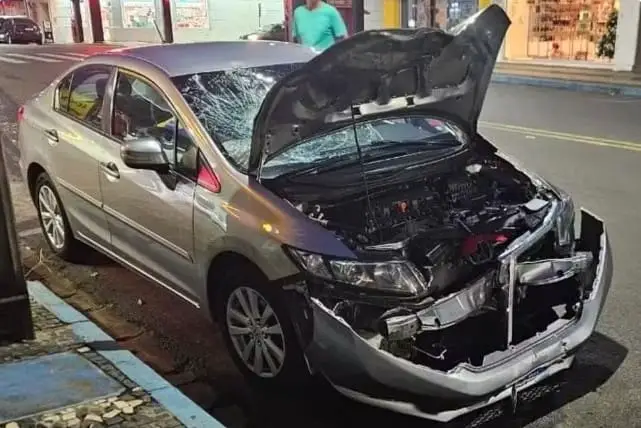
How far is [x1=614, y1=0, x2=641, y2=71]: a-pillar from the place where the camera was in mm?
17844

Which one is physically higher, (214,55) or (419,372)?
(214,55)

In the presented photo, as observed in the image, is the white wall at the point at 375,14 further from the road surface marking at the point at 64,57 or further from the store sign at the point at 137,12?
the store sign at the point at 137,12

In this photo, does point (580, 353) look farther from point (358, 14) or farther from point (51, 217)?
point (358, 14)

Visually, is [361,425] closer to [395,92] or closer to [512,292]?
[512,292]

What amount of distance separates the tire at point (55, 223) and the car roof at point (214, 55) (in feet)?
4.11

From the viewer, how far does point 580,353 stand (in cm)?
412

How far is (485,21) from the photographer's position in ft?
13.4

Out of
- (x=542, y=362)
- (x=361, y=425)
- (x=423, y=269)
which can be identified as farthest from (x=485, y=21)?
(x=361, y=425)

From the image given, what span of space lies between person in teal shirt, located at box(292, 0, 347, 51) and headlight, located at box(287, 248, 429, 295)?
5631 mm

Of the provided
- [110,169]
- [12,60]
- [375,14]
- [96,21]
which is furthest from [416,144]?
[96,21]

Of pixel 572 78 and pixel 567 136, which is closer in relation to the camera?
pixel 567 136

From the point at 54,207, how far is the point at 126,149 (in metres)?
1.95

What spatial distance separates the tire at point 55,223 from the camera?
5648 mm

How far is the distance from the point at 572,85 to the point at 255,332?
14320mm
